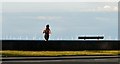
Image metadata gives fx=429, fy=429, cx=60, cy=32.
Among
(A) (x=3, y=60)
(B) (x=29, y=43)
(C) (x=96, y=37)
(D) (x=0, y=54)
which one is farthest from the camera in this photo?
(C) (x=96, y=37)

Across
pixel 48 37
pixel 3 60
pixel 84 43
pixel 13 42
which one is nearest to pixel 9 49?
pixel 13 42

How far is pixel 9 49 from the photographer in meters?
29.5

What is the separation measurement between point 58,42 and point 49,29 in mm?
1142

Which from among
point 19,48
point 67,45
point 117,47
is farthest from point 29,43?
point 117,47

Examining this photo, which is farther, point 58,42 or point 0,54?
point 58,42

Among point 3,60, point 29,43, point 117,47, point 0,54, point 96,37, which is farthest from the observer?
point 96,37

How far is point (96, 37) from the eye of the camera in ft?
117

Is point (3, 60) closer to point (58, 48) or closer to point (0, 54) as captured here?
point (0, 54)

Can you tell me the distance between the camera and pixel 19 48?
96.4 ft

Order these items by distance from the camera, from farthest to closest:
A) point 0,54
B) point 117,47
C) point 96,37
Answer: point 96,37
point 117,47
point 0,54

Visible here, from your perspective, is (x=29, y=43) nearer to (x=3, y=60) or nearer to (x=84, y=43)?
(x=84, y=43)

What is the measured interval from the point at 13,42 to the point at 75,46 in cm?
437

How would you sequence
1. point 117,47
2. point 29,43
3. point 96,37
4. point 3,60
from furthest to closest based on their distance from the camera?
1. point 96,37
2. point 117,47
3. point 29,43
4. point 3,60

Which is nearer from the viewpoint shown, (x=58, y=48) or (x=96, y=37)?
(x=58, y=48)
